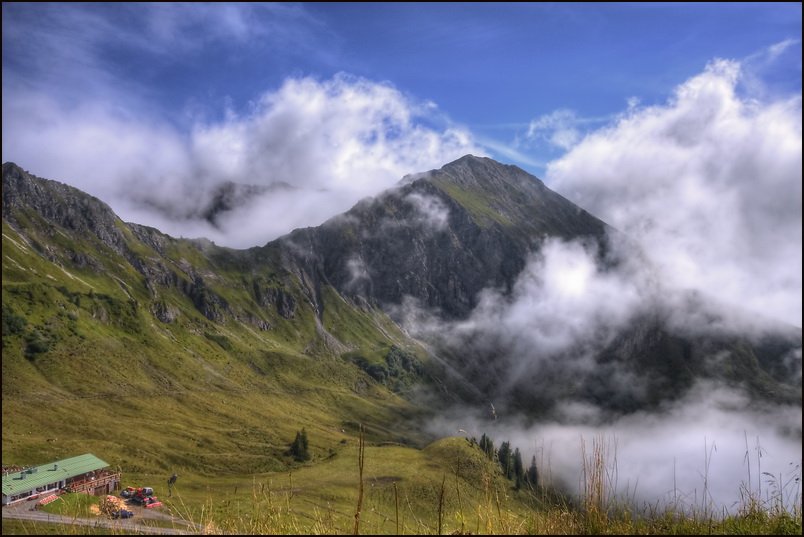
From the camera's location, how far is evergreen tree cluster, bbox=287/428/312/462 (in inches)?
6117

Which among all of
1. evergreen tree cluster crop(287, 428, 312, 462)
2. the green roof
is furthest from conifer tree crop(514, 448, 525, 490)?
the green roof

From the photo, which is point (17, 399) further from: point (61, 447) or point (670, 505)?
point (670, 505)

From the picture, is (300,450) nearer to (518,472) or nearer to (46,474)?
(518,472)

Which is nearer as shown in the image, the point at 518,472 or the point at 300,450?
the point at 300,450

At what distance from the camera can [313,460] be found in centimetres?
15500

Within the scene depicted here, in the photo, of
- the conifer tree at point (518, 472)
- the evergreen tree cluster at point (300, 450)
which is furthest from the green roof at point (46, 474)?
the conifer tree at point (518, 472)

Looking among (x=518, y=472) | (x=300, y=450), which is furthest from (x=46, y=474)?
(x=518, y=472)

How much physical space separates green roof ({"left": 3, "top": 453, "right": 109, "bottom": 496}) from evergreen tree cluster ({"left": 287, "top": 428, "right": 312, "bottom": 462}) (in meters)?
70.0

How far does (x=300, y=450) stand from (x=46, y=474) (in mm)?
85316

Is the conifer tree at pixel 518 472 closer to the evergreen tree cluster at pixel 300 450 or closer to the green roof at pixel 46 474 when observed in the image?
the evergreen tree cluster at pixel 300 450

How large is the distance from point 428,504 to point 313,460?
59641mm

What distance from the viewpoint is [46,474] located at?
80438 millimetres

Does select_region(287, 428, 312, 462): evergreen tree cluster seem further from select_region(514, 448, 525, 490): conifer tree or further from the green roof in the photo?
the green roof

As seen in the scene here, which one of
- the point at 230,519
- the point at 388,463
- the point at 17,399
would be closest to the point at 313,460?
the point at 388,463
